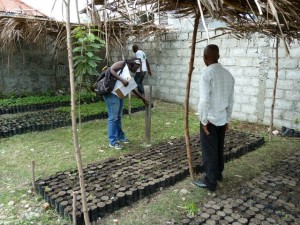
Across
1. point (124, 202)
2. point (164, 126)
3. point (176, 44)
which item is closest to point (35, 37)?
point (176, 44)

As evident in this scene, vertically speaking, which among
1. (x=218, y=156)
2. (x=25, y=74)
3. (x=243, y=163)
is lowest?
(x=243, y=163)

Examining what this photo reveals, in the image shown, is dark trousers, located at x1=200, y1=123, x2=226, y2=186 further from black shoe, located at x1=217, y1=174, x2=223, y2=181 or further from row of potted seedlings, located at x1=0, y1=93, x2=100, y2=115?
row of potted seedlings, located at x1=0, y1=93, x2=100, y2=115

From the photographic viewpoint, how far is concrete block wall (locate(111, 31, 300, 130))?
5477 mm

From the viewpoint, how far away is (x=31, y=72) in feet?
29.9

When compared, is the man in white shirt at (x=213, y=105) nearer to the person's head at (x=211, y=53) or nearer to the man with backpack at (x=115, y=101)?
the person's head at (x=211, y=53)

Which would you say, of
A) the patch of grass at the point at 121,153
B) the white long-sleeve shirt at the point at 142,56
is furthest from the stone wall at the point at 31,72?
the patch of grass at the point at 121,153

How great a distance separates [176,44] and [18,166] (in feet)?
18.2

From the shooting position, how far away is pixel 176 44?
7934mm

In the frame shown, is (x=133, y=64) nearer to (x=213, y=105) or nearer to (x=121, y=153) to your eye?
(x=121, y=153)

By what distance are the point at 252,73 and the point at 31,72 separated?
23.1ft

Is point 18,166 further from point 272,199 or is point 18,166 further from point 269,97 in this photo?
point 269,97

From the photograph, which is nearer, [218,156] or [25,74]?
[218,156]

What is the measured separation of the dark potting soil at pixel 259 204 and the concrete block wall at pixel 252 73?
7.75ft

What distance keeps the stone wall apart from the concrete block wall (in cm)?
406
